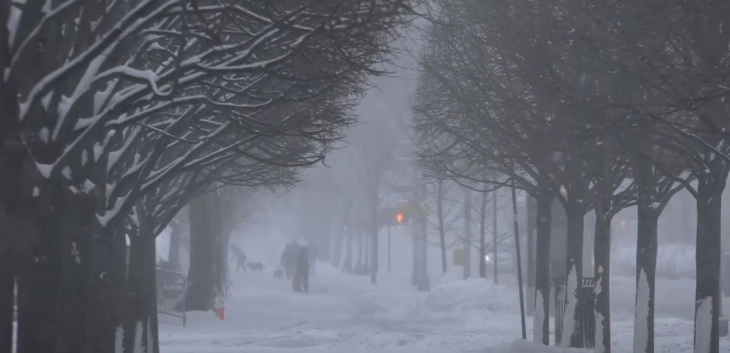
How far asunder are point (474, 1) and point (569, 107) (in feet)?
18.8

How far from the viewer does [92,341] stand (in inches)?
452

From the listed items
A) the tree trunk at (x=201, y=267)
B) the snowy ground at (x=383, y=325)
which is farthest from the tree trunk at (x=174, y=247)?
the tree trunk at (x=201, y=267)

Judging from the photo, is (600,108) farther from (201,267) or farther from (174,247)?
(174,247)

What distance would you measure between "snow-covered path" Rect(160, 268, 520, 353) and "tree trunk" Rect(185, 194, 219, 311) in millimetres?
787

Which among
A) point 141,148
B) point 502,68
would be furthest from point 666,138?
point 141,148

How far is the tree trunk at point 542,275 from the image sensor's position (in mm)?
19422

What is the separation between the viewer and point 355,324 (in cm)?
2855

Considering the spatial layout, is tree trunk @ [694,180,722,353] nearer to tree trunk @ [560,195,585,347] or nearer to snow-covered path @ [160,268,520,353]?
tree trunk @ [560,195,585,347]

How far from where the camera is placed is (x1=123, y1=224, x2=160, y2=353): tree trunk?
14125mm

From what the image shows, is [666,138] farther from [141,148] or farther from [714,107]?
[141,148]

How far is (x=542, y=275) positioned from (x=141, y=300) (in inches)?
300

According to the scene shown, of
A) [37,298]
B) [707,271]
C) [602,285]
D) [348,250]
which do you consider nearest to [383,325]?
[602,285]

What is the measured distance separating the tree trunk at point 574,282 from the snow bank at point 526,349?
12.6 inches

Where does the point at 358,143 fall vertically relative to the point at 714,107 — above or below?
above
